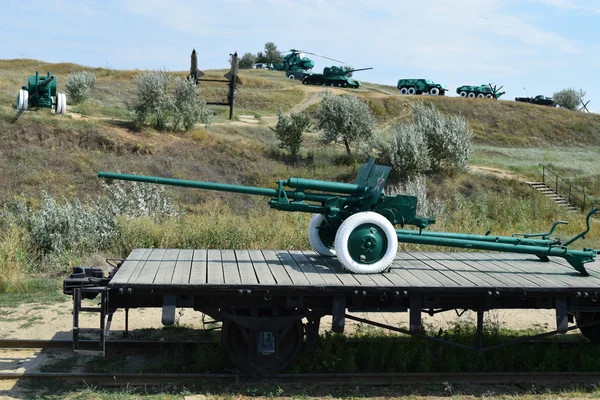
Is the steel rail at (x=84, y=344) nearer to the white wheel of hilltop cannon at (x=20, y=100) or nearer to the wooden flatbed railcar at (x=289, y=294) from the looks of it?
the wooden flatbed railcar at (x=289, y=294)

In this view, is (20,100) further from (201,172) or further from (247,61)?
(247,61)

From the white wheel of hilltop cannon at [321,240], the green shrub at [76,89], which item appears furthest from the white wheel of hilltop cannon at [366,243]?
the green shrub at [76,89]

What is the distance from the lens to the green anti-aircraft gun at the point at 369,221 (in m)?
7.45

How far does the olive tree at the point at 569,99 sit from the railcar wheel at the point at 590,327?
65.0 meters

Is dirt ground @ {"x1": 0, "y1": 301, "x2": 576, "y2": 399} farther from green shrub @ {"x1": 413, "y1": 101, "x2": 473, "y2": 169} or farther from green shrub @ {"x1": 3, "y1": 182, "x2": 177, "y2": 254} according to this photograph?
green shrub @ {"x1": 413, "y1": 101, "x2": 473, "y2": 169}

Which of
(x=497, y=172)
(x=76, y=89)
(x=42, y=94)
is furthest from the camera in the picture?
(x=76, y=89)

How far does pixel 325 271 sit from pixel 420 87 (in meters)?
56.2

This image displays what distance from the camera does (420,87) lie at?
6159 cm

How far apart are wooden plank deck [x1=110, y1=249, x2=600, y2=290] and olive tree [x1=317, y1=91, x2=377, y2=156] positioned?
2328 centimetres

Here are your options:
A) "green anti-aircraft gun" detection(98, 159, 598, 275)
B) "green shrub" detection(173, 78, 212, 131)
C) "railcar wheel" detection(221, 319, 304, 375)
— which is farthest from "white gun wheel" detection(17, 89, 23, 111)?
"railcar wheel" detection(221, 319, 304, 375)

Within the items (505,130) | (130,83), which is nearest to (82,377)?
(130,83)

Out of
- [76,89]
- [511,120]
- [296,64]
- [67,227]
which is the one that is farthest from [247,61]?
[67,227]

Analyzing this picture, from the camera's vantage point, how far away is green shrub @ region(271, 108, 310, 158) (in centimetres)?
3106

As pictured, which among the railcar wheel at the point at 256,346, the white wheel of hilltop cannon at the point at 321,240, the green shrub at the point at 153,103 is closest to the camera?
the railcar wheel at the point at 256,346
